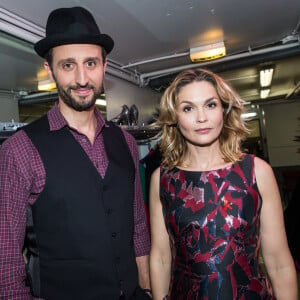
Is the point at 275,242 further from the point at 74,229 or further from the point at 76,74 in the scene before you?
the point at 76,74

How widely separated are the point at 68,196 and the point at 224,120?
2.75 ft

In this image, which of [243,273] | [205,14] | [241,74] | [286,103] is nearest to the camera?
[243,273]

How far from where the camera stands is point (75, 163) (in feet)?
4.58

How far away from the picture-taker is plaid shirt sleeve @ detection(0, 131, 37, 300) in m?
1.18

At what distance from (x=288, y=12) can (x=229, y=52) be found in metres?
1.26

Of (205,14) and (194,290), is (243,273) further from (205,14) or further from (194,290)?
(205,14)

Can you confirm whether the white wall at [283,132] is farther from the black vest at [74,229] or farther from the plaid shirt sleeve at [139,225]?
the black vest at [74,229]

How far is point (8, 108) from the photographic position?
93.3 inches

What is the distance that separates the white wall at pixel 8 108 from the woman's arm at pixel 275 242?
1.86 metres

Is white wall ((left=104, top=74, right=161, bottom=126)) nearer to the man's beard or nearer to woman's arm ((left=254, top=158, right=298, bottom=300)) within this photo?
the man's beard

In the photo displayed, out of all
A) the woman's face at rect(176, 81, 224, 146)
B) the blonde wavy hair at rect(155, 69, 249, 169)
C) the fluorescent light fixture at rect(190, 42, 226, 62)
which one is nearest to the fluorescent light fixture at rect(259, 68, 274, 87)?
the fluorescent light fixture at rect(190, 42, 226, 62)

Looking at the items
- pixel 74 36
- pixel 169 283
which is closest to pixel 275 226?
pixel 169 283

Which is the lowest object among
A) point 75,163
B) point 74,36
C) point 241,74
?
point 75,163

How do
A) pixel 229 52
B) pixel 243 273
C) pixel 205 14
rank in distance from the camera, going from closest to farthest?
pixel 243 273, pixel 205 14, pixel 229 52
